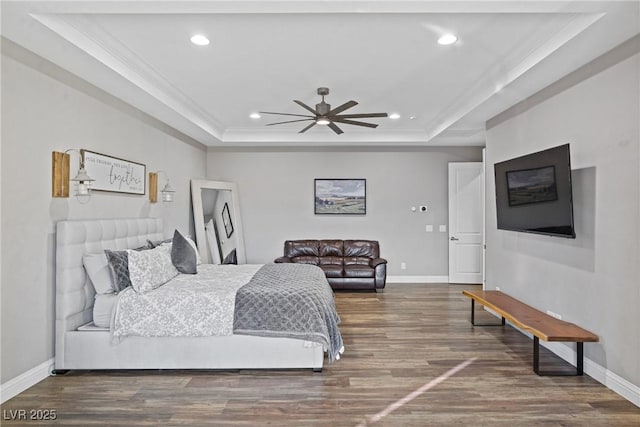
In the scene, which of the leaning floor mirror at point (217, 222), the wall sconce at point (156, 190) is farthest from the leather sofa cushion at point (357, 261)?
the wall sconce at point (156, 190)

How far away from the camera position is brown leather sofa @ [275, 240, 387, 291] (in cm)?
646

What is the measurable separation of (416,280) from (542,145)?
3923mm

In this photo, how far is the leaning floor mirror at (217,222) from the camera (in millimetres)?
6301

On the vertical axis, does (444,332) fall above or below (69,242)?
below

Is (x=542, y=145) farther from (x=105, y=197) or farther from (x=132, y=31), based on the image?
(x=105, y=197)

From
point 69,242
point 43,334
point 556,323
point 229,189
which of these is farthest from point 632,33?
point 229,189

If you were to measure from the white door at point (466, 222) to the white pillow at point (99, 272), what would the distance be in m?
5.78

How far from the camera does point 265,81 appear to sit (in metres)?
4.15

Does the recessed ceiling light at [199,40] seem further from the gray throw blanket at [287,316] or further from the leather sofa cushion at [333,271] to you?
the leather sofa cushion at [333,271]

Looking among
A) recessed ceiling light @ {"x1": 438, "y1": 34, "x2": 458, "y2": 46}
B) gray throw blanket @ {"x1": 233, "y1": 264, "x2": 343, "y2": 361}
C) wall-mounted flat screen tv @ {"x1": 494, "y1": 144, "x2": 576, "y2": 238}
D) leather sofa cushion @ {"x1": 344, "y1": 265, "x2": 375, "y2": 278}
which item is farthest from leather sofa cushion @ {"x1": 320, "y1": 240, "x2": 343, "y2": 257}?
recessed ceiling light @ {"x1": 438, "y1": 34, "x2": 458, "y2": 46}

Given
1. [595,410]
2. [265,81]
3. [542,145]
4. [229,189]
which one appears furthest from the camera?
[229,189]

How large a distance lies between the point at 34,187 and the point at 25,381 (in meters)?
1.47

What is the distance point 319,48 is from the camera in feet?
10.8

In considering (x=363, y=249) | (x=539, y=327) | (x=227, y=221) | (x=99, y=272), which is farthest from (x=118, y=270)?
(x=363, y=249)
